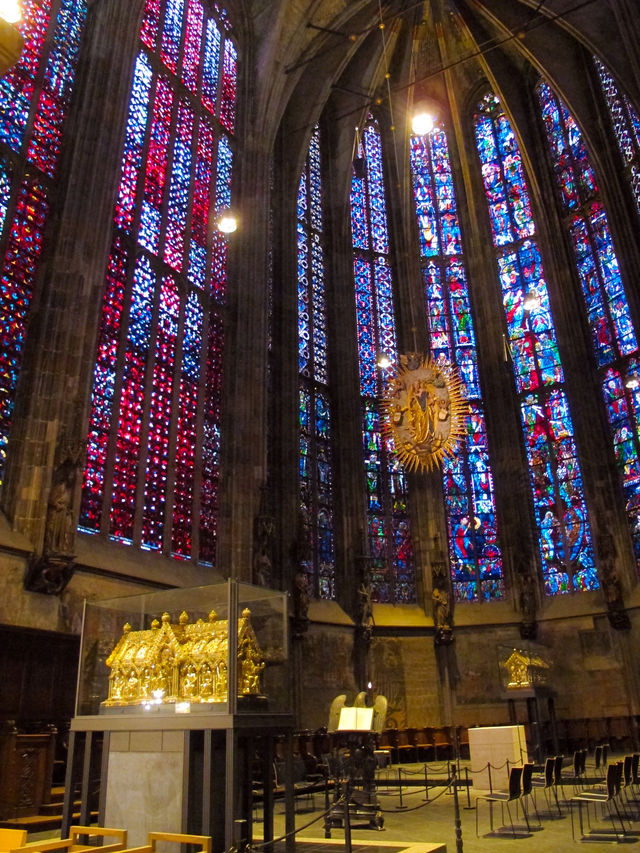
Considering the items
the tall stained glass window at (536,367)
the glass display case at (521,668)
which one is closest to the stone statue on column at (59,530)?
the glass display case at (521,668)

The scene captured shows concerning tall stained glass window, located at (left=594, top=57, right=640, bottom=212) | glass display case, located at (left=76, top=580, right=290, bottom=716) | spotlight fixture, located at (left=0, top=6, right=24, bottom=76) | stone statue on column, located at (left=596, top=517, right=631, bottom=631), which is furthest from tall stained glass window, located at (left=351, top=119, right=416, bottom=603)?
spotlight fixture, located at (left=0, top=6, right=24, bottom=76)

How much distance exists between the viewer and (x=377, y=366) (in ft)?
79.0

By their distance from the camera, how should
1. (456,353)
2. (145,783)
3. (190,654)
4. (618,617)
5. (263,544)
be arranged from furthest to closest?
(456,353) → (618,617) → (263,544) → (190,654) → (145,783)

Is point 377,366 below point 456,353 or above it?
below

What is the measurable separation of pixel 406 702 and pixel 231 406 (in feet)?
31.5

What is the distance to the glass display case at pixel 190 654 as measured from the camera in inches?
253

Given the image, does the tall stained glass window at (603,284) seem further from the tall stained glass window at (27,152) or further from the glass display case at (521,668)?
the tall stained glass window at (27,152)

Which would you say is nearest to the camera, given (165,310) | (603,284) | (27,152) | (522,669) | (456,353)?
(27,152)

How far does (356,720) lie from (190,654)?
3.33 meters

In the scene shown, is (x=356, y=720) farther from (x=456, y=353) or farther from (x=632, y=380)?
(x=456, y=353)

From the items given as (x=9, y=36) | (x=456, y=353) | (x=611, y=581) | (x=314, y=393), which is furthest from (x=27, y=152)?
(x=611, y=581)

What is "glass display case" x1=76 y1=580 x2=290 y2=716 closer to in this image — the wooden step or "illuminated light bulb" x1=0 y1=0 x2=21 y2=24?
the wooden step

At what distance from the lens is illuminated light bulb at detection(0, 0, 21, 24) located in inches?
163

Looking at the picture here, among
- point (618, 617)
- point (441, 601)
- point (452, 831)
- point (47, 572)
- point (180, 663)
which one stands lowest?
point (452, 831)
